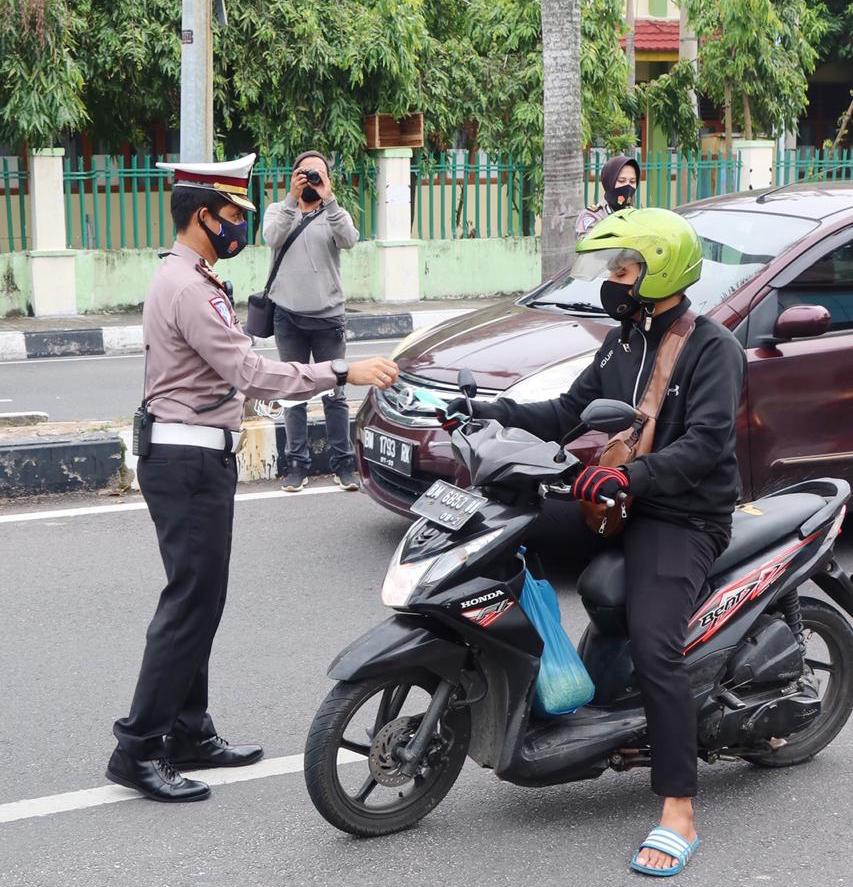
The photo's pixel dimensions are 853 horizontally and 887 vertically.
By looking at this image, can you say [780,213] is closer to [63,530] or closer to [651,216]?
[651,216]

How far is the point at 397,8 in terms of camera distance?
16688 millimetres

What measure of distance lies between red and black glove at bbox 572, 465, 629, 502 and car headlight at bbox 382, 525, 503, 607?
221mm

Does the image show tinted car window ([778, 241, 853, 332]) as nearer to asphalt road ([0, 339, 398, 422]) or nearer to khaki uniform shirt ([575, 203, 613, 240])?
khaki uniform shirt ([575, 203, 613, 240])

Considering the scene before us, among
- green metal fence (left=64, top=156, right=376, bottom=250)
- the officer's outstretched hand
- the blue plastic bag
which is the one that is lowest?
the blue plastic bag

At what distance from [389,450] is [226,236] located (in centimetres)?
218

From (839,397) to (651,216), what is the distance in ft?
8.28

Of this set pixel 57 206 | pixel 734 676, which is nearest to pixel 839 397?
pixel 734 676

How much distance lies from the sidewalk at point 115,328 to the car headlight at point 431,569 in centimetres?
1014

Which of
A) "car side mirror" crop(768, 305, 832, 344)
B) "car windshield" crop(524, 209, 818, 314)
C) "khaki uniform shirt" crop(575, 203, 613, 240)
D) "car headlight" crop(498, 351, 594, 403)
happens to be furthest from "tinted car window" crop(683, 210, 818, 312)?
"khaki uniform shirt" crop(575, 203, 613, 240)

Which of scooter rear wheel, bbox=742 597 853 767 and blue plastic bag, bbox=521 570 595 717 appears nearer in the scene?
blue plastic bag, bbox=521 570 595 717

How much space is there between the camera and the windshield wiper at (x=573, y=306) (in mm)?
6367

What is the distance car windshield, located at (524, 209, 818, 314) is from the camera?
6.04 m

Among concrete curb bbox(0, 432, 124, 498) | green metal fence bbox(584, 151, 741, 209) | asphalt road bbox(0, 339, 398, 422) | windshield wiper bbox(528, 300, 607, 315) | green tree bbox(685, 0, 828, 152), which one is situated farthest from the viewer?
green tree bbox(685, 0, 828, 152)

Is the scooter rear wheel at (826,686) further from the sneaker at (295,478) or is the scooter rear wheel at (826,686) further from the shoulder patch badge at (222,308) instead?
the sneaker at (295,478)
